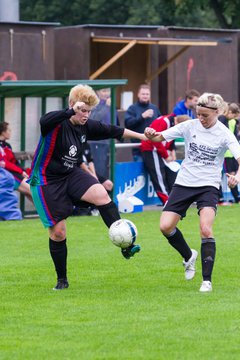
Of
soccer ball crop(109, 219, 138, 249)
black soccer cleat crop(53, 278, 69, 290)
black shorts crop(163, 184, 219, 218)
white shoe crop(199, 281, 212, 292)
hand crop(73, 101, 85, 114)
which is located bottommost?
black soccer cleat crop(53, 278, 69, 290)

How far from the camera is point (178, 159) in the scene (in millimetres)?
20266

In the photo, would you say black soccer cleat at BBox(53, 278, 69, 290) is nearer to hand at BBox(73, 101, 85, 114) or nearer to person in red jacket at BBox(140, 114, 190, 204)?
hand at BBox(73, 101, 85, 114)

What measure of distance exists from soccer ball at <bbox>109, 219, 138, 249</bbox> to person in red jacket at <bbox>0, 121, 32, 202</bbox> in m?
7.50

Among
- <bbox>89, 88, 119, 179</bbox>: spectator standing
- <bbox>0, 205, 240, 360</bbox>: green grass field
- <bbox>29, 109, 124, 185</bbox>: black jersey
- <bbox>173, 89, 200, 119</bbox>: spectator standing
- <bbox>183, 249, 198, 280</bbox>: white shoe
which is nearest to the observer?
<bbox>0, 205, 240, 360</bbox>: green grass field

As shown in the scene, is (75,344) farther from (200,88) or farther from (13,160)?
(200,88)

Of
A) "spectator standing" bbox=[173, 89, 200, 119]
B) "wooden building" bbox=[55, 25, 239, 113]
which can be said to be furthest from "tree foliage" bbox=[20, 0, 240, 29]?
"spectator standing" bbox=[173, 89, 200, 119]

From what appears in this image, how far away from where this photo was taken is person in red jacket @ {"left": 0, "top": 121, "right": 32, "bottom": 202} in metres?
17.3

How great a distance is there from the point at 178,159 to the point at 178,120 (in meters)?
2.78

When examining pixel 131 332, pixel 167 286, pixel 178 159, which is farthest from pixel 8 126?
pixel 131 332

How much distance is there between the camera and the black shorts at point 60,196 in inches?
400

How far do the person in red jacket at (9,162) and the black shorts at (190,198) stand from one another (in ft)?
23.5

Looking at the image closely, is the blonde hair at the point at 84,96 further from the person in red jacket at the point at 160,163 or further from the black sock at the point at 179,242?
the person in red jacket at the point at 160,163

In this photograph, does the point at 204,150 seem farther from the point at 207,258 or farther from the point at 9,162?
the point at 9,162

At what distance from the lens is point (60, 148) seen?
10.1 metres
